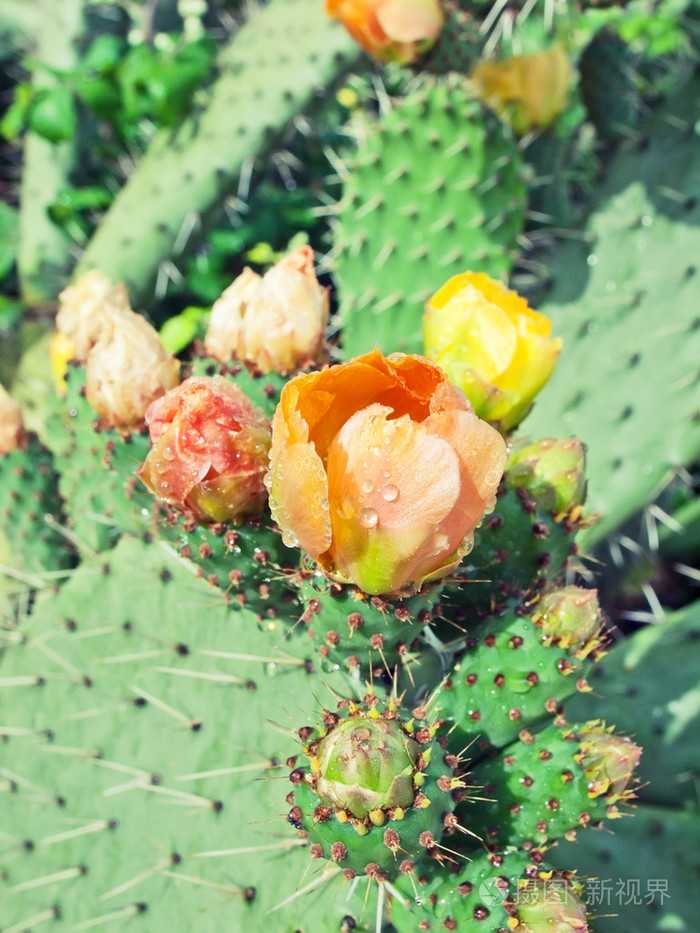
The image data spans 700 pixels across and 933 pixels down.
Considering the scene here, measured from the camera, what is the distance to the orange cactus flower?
1.78 ft

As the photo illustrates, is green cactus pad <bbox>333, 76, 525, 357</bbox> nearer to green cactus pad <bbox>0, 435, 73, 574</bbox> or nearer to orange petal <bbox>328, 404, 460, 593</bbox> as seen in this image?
green cactus pad <bbox>0, 435, 73, 574</bbox>

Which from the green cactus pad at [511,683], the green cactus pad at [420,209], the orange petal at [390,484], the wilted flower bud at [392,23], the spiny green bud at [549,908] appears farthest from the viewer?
the green cactus pad at [420,209]

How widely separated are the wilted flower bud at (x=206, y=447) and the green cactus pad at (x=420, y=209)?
3.01ft

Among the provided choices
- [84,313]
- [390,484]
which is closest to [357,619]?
[390,484]

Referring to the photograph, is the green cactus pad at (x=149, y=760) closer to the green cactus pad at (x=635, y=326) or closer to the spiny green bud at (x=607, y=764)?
the spiny green bud at (x=607, y=764)

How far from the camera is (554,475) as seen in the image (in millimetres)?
849

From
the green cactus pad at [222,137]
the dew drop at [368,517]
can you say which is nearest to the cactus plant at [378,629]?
the dew drop at [368,517]

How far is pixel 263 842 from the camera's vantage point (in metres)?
0.88

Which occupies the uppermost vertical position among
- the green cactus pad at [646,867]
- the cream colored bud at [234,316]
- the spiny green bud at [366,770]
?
the cream colored bud at [234,316]

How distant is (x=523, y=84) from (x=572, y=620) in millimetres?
1260

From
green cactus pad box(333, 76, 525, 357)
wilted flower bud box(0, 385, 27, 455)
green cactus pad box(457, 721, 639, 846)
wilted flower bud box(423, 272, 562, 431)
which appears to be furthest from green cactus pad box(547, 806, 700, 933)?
wilted flower bud box(0, 385, 27, 455)

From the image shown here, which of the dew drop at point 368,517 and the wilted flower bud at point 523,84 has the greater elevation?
the wilted flower bud at point 523,84

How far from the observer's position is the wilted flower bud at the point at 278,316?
2.94 ft

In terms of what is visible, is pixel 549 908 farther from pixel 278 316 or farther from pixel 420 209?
pixel 420 209
